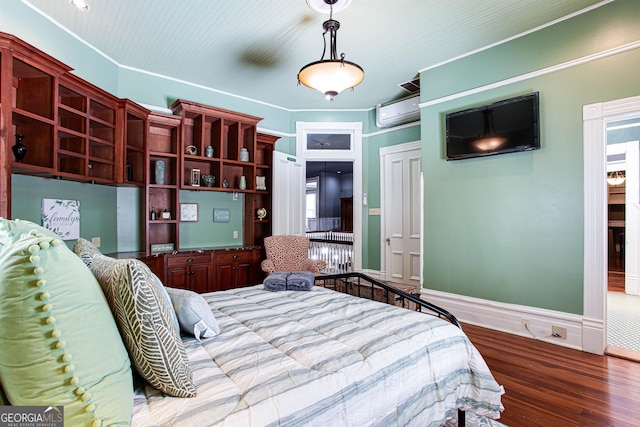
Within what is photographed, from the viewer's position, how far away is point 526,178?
324 centimetres

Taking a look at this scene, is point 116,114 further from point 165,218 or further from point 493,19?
point 493,19

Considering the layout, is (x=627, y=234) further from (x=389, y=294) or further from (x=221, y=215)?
(x=221, y=215)

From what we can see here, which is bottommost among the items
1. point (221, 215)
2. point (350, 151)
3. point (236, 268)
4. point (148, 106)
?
point (236, 268)

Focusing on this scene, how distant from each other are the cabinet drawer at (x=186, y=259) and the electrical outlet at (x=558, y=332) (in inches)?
153

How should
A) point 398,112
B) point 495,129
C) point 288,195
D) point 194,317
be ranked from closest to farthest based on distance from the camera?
point 194,317, point 495,129, point 398,112, point 288,195

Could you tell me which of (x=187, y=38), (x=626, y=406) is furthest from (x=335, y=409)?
(x=187, y=38)

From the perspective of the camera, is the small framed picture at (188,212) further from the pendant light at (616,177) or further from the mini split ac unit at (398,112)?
the pendant light at (616,177)

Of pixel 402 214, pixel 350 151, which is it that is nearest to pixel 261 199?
pixel 350 151

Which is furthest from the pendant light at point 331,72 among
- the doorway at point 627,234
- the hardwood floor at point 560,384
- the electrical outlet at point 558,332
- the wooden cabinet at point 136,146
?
the doorway at point 627,234

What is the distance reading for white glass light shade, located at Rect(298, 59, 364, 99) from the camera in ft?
8.15

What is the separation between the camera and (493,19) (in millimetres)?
2994

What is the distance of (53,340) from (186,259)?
3295 mm

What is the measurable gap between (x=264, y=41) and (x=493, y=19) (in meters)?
2.29

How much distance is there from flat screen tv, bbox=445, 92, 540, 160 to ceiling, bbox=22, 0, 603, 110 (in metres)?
0.72
